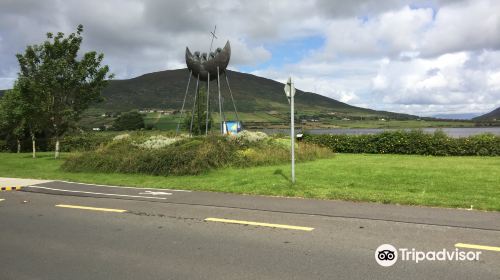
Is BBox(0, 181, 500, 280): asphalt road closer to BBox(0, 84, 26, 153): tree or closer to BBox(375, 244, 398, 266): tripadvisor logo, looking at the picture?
BBox(375, 244, 398, 266): tripadvisor logo

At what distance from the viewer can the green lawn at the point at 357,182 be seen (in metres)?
9.97

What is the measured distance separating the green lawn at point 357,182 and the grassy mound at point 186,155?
2.07ft

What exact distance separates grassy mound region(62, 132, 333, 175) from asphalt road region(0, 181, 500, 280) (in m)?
5.56

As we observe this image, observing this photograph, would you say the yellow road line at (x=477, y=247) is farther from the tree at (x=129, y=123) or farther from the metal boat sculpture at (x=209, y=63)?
the tree at (x=129, y=123)

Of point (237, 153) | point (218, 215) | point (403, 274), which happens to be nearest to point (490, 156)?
point (237, 153)

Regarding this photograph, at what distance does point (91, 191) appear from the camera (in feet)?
42.0

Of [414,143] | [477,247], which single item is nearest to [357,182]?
[477,247]

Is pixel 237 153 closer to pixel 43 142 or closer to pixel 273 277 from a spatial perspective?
pixel 273 277

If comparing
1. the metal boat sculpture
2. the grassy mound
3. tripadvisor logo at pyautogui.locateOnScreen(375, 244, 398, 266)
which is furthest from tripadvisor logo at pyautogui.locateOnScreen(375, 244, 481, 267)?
the metal boat sculpture

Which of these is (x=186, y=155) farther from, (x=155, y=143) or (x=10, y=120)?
(x=10, y=120)

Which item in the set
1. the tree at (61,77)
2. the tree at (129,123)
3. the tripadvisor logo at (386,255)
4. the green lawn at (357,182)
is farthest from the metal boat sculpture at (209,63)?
the tree at (129,123)

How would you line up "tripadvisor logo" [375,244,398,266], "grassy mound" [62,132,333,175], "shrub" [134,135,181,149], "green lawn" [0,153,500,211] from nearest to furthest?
"tripadvisor logo" [375,244,398,266]
"green lawn" [0,153,500,211]
"grassy mound" [62,132,333,175]
"shrub" [134,135,181,149]

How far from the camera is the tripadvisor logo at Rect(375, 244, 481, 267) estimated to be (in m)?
5.57

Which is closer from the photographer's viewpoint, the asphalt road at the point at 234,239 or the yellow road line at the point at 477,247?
the asphalt road at the point at 234,239
